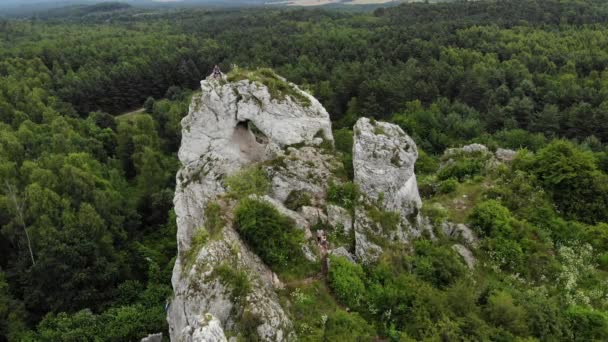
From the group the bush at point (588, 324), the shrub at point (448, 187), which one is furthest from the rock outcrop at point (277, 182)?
the shrub at point (448, 187)

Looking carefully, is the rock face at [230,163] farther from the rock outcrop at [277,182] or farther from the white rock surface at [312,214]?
the white rock surface at [312,214]

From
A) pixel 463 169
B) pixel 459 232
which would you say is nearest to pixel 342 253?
pixel 459 232

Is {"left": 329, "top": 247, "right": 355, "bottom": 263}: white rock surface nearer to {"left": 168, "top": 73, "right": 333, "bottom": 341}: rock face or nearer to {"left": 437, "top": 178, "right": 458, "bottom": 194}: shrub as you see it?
{"left": 168, "top": 73, "right": 333, "bottom": 341}: rock face

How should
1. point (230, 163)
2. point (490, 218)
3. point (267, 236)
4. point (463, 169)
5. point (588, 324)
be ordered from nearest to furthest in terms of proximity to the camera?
point (267, 236), point (588, 324), point (230, 163), point (490, 218), point (463, 169)

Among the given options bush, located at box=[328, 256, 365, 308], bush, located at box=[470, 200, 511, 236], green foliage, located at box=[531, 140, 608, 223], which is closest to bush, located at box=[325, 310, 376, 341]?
bush, located at box=[328, 256, 365, 308]

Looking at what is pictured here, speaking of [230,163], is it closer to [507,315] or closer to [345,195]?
[345,195]

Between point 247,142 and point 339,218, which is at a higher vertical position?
point 247,142
